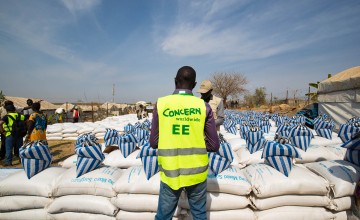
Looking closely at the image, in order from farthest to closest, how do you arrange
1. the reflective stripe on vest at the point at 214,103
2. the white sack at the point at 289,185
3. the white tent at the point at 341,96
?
the white tent at the point at 341,96 < the reflective stripe on vest at the point at 214,103 < the white sack at the point at 289,185

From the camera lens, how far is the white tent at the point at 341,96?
21.9ft

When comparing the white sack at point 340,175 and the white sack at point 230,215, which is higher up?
the white sack at point 340,175

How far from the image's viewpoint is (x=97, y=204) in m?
2.01

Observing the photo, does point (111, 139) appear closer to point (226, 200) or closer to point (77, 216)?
point (77, 216)

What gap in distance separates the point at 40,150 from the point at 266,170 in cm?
269

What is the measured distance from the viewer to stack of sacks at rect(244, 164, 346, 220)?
196 cm

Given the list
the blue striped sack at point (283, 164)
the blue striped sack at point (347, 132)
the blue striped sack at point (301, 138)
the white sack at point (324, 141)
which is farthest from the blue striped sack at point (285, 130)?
the blue striped sack at point (283, 164)

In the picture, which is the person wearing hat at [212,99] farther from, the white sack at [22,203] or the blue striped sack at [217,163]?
the white sack at [22,203]

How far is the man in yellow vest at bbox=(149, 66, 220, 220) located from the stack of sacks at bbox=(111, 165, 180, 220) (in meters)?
0.66

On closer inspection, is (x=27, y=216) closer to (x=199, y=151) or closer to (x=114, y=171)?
(x=114, y=171)

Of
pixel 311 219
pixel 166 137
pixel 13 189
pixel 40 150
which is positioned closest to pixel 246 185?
pixel 311 219

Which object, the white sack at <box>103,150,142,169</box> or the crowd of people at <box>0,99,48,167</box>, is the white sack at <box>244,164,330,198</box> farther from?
the crowd of people at <box>0,99,48,167</box>

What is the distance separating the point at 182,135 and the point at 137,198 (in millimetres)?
1161

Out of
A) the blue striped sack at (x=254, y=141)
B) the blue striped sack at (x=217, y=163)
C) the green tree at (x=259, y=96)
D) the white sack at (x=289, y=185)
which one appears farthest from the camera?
the green tree at (x=259, y=96)
